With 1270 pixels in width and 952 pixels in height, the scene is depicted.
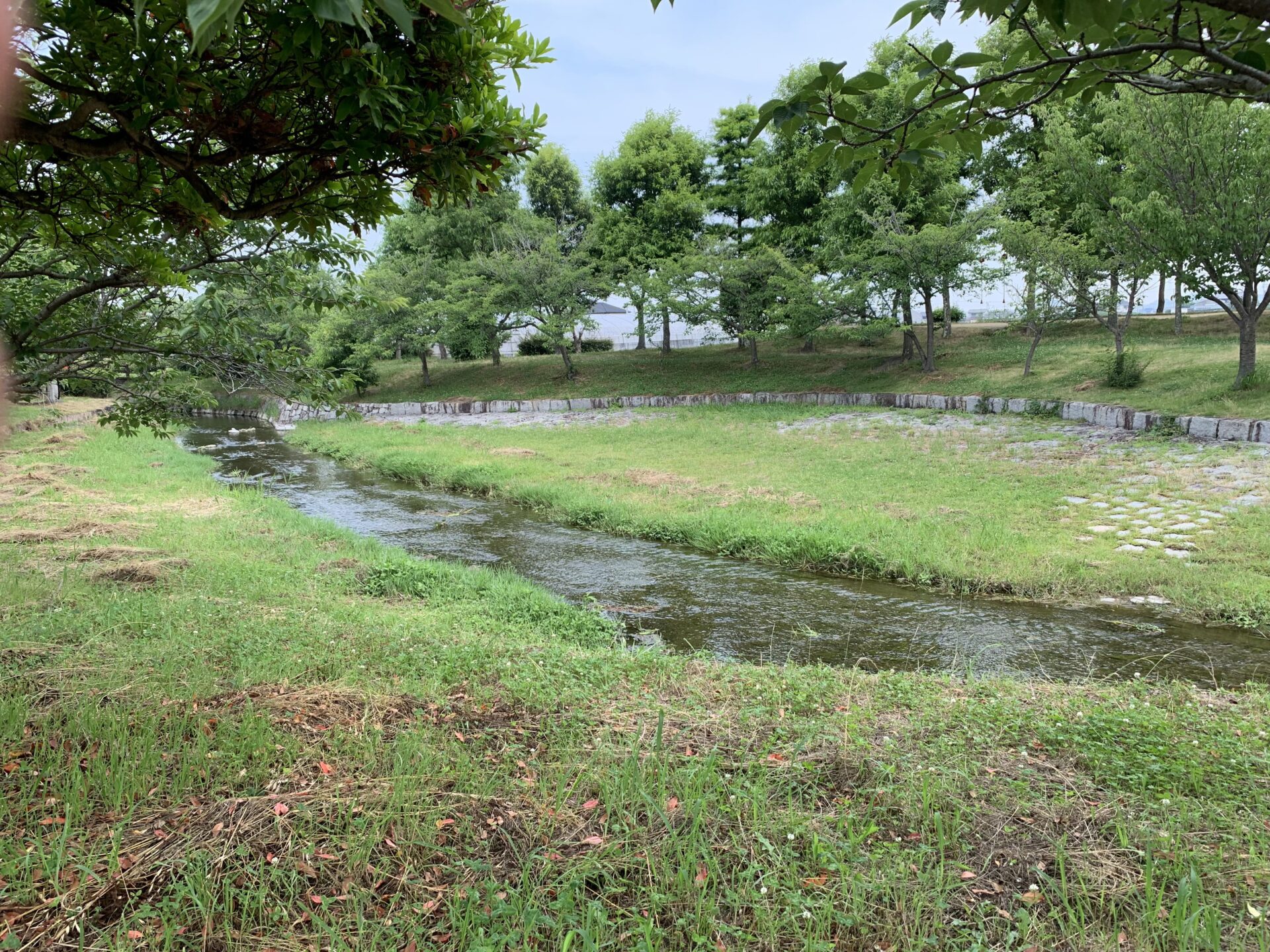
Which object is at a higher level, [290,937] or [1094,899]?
[290,937]

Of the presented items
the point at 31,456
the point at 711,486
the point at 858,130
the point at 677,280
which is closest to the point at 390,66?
the point at 858,130

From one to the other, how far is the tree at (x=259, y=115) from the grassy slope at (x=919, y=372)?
46.9 feet

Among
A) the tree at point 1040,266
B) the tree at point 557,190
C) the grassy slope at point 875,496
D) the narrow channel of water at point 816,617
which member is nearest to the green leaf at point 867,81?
the narrow channel of water at point 816,617

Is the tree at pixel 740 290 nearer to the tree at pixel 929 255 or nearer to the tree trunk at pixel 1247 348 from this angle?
the tree at pixel 929 255

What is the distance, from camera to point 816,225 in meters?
24.1

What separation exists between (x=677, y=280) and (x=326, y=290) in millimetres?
20231

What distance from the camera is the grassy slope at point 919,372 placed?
14.9 meters

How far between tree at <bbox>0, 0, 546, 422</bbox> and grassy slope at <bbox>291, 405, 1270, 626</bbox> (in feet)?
19.9

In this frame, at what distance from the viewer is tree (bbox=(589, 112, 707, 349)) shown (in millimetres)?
27078

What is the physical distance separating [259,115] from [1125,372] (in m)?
17.9

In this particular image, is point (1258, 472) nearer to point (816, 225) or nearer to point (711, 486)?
point (711, 486)

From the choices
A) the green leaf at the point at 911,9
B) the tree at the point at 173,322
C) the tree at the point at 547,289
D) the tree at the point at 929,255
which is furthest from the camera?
the tree at the point at 547,289

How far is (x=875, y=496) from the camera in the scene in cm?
996

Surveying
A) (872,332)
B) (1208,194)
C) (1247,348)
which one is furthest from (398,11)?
(872,332)
